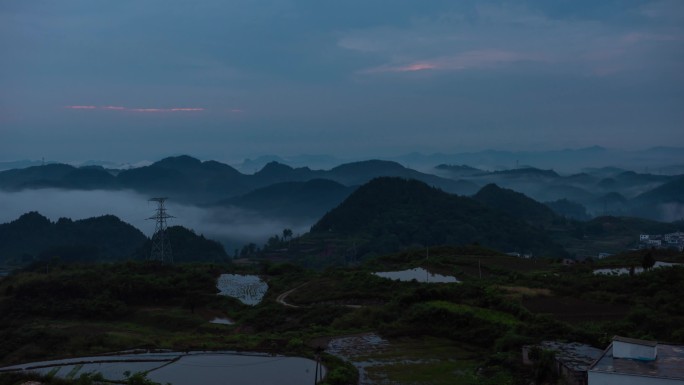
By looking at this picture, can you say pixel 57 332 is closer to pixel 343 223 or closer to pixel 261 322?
pixel 261 322

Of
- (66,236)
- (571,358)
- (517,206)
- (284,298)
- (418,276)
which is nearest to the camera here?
(571,358)

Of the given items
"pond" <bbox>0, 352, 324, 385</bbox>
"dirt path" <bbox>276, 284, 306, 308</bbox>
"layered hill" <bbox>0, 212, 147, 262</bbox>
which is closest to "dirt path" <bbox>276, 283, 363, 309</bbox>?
"dirt path" <bbox>276, 284, 306, 308</bbox>

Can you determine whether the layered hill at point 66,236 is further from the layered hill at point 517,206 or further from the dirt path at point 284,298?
the layered hill at point 517,206

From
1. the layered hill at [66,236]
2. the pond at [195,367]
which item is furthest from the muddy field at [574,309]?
the layered hill at [66,236]

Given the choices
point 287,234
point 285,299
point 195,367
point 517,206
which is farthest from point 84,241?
point 195,367

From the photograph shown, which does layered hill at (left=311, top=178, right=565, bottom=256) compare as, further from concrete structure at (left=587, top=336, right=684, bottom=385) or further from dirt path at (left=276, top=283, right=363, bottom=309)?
concrete structure at (left=587, top=336, right=684, bottom=385)

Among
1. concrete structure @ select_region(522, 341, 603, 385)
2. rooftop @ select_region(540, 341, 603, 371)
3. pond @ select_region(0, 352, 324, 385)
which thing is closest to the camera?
concrete structure @ select_region(522, 341, 603, 385)

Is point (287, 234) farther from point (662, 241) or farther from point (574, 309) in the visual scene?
point (574, 309)
